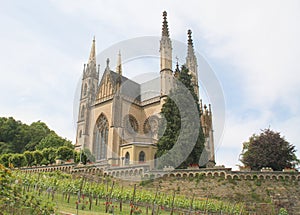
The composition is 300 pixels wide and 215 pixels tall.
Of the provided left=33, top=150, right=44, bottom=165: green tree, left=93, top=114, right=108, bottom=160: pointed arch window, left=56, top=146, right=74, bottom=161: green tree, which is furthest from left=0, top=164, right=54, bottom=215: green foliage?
left=93, top=114, right=108, bottom=160: pointed arch window

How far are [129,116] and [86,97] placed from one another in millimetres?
14280

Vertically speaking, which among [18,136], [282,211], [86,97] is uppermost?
[86,97]

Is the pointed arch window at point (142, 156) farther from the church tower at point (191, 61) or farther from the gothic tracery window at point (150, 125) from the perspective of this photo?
the church tower at point (191, 61)

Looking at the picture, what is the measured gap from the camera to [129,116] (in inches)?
1459

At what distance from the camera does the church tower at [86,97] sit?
40434 mm

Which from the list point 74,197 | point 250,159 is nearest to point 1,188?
point 74,197

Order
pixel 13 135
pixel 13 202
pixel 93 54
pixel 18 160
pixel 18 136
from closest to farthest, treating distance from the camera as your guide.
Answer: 1. pixel 13 202
2. pixel 18 160
3. pixel 18 136
4. pixel 13 135
5. pixel 93 54

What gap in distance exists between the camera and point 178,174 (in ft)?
65.8

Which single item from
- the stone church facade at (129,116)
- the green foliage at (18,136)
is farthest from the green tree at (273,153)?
the green foliage at (18,136)

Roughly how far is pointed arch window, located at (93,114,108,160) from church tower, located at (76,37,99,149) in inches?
66.8

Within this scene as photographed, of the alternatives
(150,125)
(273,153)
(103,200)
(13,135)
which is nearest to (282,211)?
(273,153)

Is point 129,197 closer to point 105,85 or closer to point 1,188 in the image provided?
point 1,188

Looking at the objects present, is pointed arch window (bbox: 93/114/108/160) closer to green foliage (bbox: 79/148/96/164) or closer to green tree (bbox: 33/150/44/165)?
green foliage (bbox: 79/148/96/164)

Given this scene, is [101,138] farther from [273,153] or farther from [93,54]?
[93,54]
